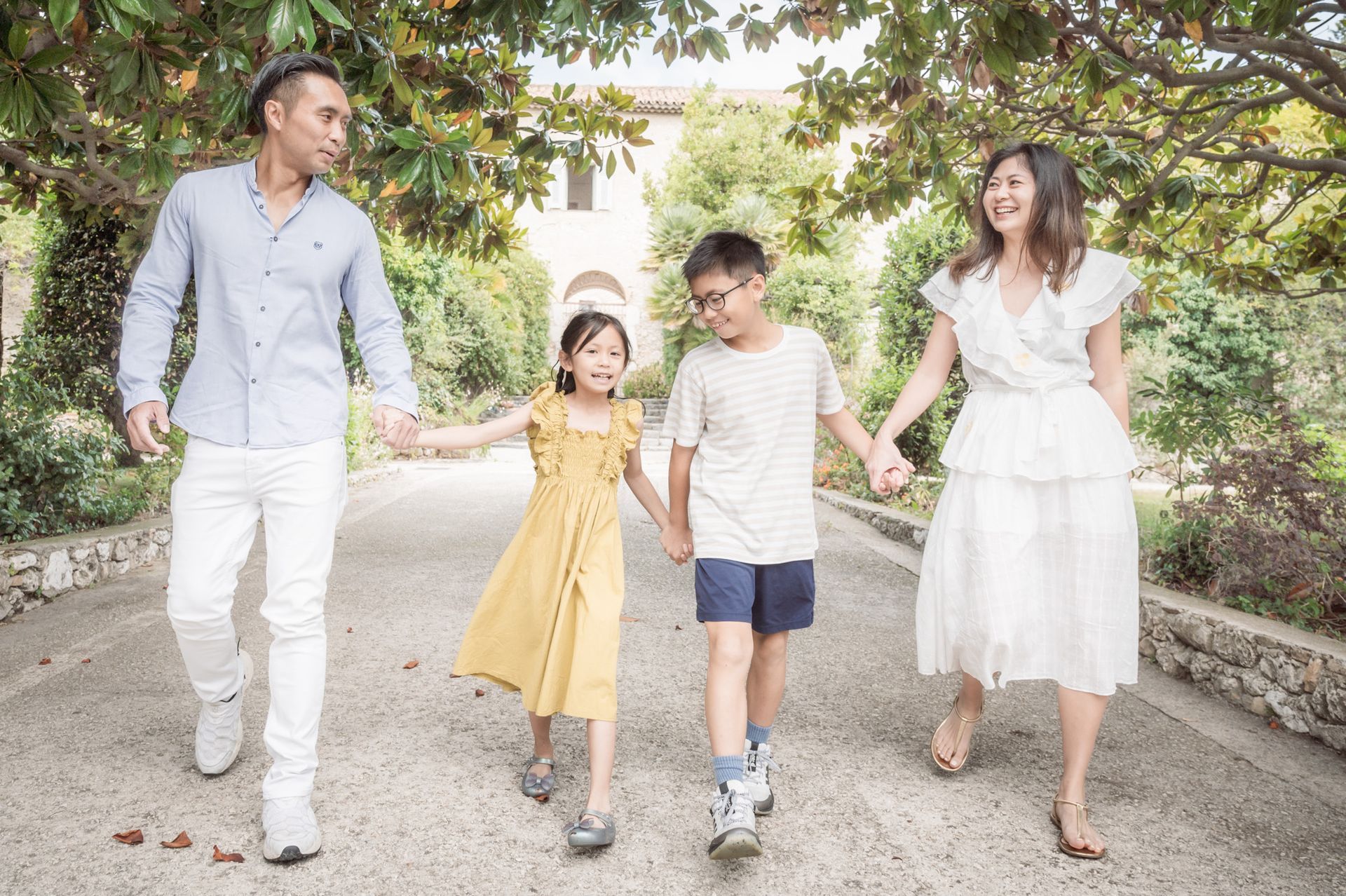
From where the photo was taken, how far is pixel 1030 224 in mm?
3098

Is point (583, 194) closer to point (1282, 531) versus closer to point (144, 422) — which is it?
point (1282, 531)

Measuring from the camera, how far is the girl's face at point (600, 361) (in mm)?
3004

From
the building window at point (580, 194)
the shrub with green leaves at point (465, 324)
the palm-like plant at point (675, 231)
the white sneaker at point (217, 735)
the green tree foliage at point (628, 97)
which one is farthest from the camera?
the building window at point (580, 194)

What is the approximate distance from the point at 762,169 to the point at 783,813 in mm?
24514

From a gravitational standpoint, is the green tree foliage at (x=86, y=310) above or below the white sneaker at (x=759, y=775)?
above

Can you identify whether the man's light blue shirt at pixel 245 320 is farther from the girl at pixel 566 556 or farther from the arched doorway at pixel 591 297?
the arched doorway at pixel 591 297

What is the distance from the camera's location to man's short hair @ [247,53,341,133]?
108 inches

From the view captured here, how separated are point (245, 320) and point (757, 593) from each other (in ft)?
5.50

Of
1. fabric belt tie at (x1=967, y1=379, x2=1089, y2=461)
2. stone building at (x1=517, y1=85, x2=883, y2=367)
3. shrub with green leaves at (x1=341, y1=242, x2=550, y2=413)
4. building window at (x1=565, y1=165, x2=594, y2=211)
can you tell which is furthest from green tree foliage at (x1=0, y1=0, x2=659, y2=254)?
building window at (x1=565, y1=165, x2=594, y2=211)

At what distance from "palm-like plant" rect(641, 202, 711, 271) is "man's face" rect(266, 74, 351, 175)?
73.3ft

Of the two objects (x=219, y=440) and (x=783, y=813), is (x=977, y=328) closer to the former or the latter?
(x=783, y=813)

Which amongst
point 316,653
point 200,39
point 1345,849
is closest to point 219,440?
point 316,653

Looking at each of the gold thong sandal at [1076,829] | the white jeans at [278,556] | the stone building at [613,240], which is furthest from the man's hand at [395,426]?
the stone building at [613,240]

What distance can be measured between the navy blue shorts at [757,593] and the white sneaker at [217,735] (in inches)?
57.9
